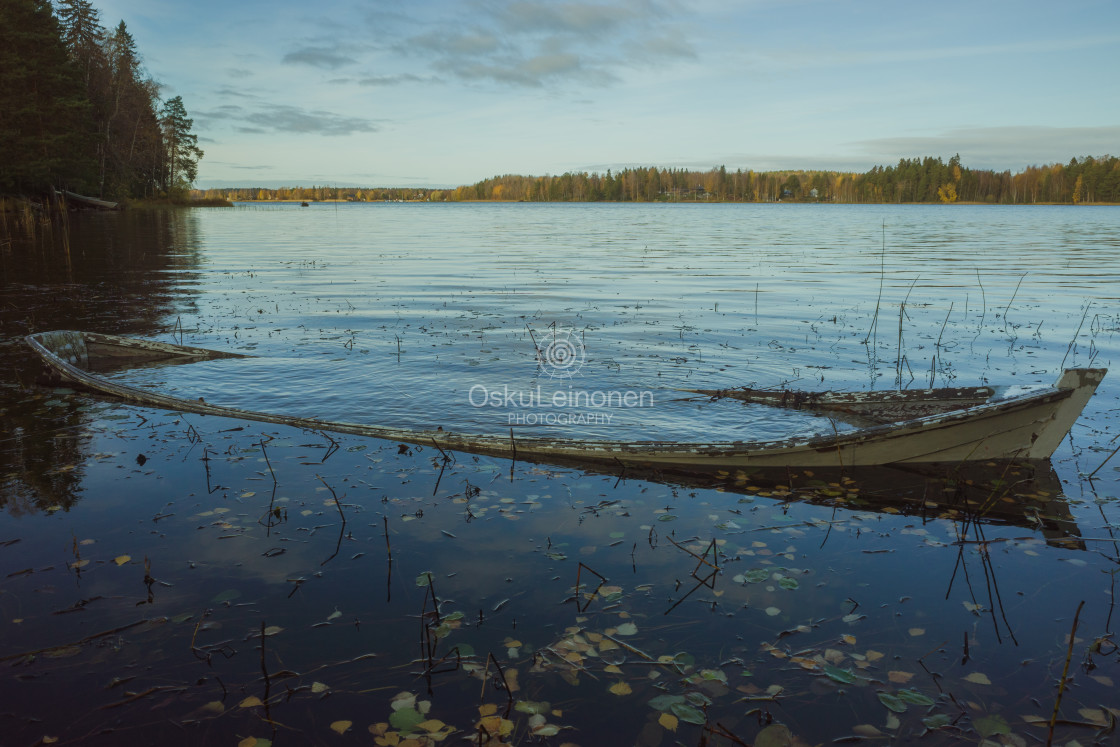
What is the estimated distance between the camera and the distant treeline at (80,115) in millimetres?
46812

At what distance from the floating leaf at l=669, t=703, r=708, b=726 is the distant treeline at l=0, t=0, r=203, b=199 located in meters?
58.2

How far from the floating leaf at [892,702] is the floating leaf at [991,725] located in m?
0.40

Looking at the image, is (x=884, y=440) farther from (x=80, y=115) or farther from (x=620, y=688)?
(x=80, y=115)

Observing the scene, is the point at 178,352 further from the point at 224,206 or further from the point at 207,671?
the point at 224,206

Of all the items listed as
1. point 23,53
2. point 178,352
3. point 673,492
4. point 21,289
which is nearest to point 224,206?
point 23,53

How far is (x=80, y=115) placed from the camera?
2223 inches

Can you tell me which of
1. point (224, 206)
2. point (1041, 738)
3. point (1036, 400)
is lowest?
point (1041, 738)

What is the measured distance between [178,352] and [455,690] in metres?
12.2

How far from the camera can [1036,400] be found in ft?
24.0

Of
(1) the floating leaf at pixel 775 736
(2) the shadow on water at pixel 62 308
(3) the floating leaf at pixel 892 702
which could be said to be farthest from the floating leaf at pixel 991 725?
(2) the shadow on water at pixel 62 308

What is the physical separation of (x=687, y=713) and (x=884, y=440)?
4946 mm

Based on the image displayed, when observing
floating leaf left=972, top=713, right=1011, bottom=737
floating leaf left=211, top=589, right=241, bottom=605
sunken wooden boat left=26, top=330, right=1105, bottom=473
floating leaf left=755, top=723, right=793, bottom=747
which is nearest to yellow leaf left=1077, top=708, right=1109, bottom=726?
floating leaf left=972, top=713, right=1011, bottom=737

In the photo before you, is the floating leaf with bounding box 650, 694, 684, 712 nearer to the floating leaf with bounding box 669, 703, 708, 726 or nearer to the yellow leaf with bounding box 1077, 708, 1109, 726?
the floating leaf with bounding box 669, 703, 708, 726

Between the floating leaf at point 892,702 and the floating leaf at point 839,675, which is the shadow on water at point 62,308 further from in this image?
the floating leaf at point 892,702
